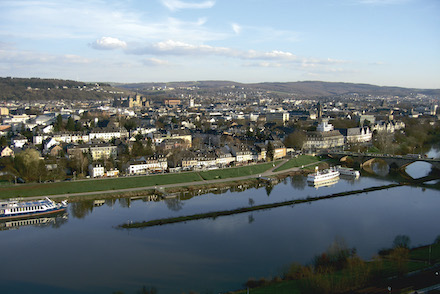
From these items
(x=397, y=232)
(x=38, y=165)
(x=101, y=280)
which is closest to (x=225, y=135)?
(x=38, y=165)

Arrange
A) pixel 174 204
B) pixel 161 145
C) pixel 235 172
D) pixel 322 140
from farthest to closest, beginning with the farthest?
pixel 322 140
pixel 161 145
pixel 235 172
pixel 174 204

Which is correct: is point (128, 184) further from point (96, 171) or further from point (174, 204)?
point (174, 204)

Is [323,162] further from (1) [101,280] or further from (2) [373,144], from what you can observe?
(1) [101,280]

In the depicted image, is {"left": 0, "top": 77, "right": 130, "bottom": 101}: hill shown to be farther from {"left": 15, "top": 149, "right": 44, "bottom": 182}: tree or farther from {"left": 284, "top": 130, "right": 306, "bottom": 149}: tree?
{"left": 15, "top": 149, "right": 44, "bottom": 182}: tree

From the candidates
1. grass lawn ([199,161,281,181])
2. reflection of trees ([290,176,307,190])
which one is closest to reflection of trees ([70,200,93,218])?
grass lawn ([199,161,281,181])

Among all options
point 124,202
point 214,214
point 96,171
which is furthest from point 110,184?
point 214,214

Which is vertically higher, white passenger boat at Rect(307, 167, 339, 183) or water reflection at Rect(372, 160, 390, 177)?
white passenger boat at Rect(307, 167, 339, 183)
